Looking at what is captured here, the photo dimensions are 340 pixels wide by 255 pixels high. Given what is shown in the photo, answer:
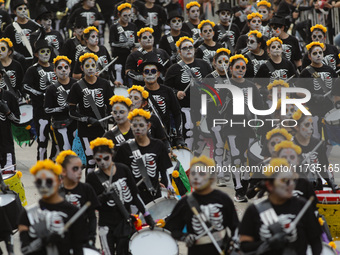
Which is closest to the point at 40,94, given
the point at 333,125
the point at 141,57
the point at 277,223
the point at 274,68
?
the point at 141,57

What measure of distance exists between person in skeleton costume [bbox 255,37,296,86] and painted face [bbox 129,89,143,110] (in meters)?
3.15

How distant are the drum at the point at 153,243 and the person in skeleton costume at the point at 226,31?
9.84 meters

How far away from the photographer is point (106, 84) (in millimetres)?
15016

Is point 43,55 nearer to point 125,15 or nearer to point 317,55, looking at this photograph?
point 125,15

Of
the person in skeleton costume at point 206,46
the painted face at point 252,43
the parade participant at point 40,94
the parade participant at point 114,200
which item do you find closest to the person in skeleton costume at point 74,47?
the person in skeleton costume at point 206,46

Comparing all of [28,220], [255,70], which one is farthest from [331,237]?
[255,70]

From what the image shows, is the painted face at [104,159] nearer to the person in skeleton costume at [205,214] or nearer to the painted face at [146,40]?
the person in skeleton costume at [205,214]

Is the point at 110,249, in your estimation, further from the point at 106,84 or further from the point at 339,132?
the point at 339,132

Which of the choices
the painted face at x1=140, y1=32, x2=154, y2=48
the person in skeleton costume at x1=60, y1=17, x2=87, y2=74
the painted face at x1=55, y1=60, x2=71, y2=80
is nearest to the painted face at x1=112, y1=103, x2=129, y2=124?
the painted face at x1=55, y1=60, x2=71, y2=80

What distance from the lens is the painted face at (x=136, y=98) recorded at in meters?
14.1

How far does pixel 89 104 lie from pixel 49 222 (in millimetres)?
5659

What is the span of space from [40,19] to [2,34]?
2.00 metres

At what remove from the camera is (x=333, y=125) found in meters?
15.5

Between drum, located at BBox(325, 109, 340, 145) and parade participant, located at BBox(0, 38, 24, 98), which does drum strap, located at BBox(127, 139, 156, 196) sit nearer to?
drum, located at BBox(325, 109, 340, 145)
